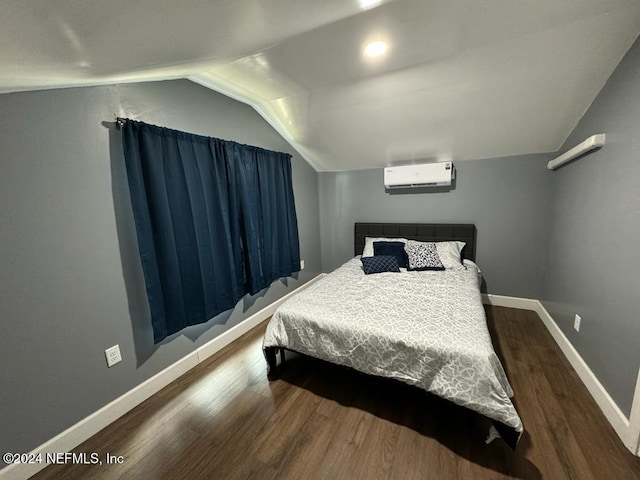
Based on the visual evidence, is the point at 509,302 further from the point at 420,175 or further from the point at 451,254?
the point at 420,175

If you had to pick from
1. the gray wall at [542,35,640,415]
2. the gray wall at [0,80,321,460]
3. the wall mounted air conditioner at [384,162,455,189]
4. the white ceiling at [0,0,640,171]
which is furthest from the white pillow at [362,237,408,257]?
the gray wall at [0,80,321,460]

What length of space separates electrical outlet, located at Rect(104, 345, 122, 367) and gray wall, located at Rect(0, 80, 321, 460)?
0.03 meters

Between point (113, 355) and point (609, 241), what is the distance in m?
3.32

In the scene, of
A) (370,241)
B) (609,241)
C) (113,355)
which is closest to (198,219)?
(113,355)

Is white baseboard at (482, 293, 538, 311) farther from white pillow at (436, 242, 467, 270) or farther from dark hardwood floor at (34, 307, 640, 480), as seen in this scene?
dark hardwood floor at (34, 307, 640, 480)

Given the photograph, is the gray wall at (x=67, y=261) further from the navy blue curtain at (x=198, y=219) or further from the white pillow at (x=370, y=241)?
the white pillow at (x=370, y=241)

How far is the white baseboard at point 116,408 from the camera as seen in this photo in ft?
4.37

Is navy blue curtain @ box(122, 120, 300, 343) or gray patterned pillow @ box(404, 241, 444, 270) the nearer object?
navy blue curtain @ box(122, 120, 300, 343)

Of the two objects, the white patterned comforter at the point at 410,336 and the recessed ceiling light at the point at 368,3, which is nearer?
the recessed ceiling light at the point at 368,3

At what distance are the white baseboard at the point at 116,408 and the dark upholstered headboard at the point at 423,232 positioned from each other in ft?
7.05

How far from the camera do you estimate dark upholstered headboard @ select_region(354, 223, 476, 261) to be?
3209mm

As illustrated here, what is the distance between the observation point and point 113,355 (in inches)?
65.8

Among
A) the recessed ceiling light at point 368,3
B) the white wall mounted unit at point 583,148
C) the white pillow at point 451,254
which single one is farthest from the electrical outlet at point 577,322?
the recessed ceiling light at point 368,3

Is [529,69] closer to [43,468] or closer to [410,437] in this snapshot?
[410,437]
